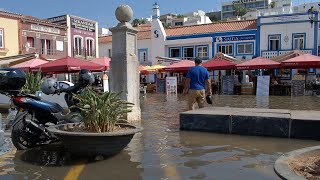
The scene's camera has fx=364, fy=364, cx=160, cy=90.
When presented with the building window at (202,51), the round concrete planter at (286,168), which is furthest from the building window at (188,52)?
the round concrete planter at (286,168)

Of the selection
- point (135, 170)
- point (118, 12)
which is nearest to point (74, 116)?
point (135, 170)

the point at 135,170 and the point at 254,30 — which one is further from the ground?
the point at 254,30

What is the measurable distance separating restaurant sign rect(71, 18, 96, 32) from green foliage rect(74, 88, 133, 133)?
34.6 metres

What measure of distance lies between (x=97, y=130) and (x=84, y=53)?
3617cm

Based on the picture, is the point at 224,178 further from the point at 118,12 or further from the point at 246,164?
the point at 118,12

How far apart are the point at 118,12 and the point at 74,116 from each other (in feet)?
12.5

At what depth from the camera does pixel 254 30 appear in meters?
32.9

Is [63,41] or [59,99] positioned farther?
[63,41]

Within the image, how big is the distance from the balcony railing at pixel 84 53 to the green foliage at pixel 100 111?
34421 millimetres

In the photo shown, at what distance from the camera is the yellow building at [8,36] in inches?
1235

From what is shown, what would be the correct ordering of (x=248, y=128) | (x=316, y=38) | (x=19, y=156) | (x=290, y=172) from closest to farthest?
(x=290, y=172) < (x=19, y=156) < (x=248, y=128) < (x=316, y=38)

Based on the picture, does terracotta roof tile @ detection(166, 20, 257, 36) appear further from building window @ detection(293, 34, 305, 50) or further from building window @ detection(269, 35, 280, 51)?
building window @ detection(293, 34, 305, 50)

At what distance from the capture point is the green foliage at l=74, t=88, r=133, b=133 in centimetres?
555

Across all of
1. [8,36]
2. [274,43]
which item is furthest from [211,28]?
[8,36]
